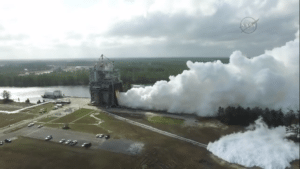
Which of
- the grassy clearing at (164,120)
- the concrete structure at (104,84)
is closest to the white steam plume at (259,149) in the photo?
the grassy clearing at (164,120)

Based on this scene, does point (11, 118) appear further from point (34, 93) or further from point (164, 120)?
point (34, 93)

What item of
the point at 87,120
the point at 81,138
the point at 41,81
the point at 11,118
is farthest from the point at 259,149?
the point at 41,81

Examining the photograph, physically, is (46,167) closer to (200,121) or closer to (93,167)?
(93,167)

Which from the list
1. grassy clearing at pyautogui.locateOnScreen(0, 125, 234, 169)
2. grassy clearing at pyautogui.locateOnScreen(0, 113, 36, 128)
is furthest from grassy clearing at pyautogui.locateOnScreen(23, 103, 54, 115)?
grassy clearing at pyautogui.locateOnScreen(0, 125, 234, 169)

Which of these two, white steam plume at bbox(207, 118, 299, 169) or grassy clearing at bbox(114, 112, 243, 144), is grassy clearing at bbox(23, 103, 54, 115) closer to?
grassy clearing at bbox(114, 112, 243, 144)

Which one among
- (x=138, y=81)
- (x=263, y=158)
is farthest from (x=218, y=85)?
(x=138, y=81)

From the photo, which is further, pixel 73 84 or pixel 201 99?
pixel 73 84
